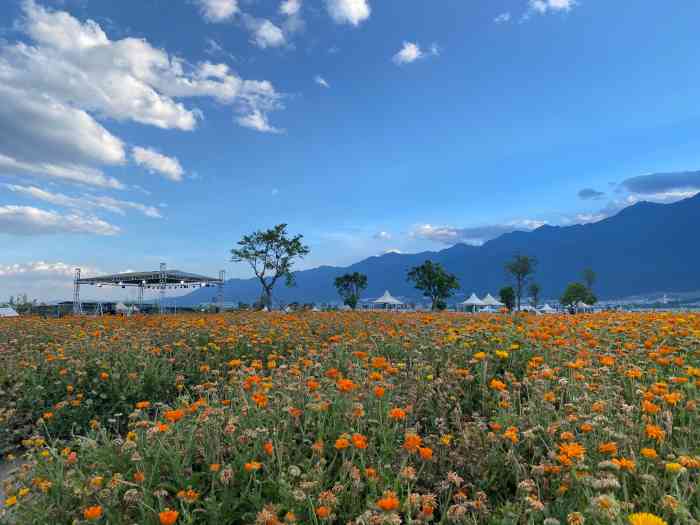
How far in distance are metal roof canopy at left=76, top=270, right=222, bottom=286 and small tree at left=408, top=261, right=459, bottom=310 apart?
2682 cm

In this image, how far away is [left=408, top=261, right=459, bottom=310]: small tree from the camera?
52.4 meters

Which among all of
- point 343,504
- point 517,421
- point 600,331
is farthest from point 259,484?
point 600,331

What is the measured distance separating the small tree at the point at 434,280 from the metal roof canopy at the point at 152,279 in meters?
26.8

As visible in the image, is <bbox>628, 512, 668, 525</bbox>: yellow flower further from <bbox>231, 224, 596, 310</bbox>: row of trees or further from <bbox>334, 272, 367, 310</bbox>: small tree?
<bbox>334, 272, 367, 310</bbox>: small tree

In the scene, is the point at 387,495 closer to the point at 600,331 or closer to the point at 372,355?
the point at 372,355

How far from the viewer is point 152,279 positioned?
32562mm

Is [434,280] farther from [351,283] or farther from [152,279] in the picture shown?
[152,279]

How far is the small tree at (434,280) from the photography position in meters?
52.4

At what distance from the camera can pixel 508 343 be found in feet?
15.3

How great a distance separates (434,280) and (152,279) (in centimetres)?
2958

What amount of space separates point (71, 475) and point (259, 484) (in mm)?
1081

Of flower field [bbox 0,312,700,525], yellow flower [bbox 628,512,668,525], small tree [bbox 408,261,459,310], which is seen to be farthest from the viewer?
small tree [bbox 408,261,459,310]

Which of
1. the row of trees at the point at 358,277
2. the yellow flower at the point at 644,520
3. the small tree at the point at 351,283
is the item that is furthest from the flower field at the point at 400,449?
the small tree at the point at 351,283

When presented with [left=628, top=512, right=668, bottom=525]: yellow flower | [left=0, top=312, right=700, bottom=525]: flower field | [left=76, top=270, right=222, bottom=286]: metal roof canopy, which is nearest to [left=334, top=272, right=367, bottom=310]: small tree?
[left=76, top=270, right=222, bottom=286]: metal roof canopy
